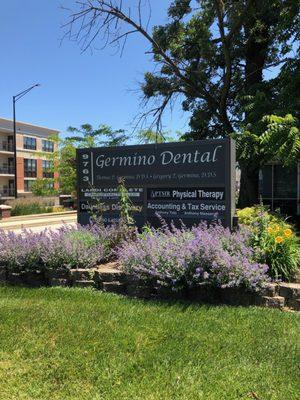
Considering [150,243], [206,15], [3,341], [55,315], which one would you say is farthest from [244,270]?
[206,15]

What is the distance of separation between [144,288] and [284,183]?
47.8 feet

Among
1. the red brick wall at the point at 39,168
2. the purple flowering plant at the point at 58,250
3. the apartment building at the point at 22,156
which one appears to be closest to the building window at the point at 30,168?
the apartment building at the point at 22,156

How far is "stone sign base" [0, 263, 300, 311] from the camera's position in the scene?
16.2 ft

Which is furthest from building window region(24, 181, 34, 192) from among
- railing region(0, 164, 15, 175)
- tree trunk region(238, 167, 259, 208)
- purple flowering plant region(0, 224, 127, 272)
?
purple flowering plant region(0, 224, 127, 272)

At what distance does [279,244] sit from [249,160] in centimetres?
800

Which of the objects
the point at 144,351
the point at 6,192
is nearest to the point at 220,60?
the point at 144,351

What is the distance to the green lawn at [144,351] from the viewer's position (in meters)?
3.23

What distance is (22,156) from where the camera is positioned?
222ft

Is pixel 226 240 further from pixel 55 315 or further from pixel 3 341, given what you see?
pixel 3 341

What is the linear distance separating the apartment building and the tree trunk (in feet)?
154

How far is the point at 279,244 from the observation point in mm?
5359

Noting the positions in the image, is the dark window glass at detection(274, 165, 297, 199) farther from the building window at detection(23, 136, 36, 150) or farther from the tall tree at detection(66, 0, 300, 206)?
the building window at detection(23, 136, 36, 150)

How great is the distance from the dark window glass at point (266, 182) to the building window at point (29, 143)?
55.1 m

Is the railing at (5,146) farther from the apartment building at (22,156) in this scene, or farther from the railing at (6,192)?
the railing at (6,192)
